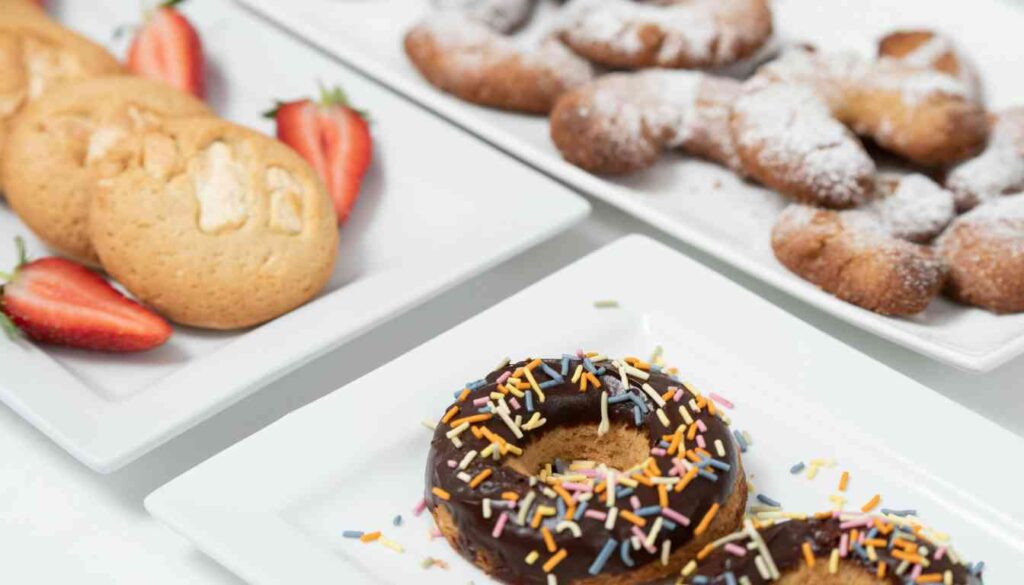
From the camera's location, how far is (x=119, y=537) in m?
1.29

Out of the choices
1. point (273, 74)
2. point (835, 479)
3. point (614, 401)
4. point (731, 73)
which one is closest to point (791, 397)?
point (835, 479)

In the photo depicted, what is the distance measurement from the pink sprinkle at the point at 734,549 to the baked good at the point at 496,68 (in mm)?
1069

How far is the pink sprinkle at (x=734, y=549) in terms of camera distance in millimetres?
1065

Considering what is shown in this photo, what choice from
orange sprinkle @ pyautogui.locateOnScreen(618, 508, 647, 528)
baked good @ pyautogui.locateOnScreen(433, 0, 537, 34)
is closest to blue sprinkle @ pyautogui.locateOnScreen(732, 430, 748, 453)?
orange sprinkle @ pyautogui.locateOnScreen(618, 508, 647, 528)

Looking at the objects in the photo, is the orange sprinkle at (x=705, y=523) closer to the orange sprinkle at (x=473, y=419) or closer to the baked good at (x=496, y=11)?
the orange sprinkle at (x=473, y=419)

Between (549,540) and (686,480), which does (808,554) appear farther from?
(549,540)

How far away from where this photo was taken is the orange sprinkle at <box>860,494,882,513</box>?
121 centimetres

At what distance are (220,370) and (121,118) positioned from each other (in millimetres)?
486

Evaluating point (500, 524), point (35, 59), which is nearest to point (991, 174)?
point (500, 524)

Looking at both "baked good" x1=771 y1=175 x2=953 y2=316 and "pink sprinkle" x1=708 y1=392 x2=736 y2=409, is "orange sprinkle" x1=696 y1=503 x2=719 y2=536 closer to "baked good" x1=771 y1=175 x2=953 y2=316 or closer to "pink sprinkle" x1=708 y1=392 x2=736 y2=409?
"pink sprinkle" x1=708 y1=392 x2=736 y2=409

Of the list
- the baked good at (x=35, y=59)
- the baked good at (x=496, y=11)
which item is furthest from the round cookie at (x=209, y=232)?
the baked good at (x=496, y=11)

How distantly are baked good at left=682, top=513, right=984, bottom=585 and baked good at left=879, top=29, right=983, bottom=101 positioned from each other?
1.08 meters

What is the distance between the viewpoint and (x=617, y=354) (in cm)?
145

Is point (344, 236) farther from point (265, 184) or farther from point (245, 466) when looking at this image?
point (245, 466)
